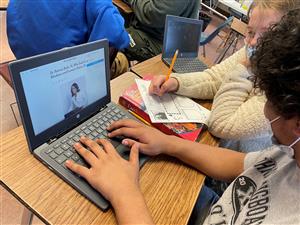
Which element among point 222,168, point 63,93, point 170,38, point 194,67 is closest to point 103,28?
point 170,38

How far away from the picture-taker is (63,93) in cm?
70

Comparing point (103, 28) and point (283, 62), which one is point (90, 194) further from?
point (103, 28)

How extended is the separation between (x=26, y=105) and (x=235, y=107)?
25.5 inches

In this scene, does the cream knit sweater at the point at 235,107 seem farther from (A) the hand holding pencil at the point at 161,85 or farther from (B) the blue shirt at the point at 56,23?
(B) the blue shirt at the point at 56,23

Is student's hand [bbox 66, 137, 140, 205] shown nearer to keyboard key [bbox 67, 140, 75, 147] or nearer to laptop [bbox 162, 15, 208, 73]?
keyboard key [bbox 67, 140, 75, 147]

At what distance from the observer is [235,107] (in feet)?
3.18

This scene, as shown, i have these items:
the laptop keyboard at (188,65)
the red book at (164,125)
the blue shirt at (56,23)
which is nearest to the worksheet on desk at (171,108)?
the red book at (164,125)

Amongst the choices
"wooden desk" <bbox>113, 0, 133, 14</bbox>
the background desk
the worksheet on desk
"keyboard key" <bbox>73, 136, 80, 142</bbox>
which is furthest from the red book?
the background desk

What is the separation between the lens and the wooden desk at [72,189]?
0.60 m

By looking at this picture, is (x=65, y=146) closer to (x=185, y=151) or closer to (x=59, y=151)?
(x=59, y=151)

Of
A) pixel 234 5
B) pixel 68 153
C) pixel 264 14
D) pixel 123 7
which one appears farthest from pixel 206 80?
pixel 234 5

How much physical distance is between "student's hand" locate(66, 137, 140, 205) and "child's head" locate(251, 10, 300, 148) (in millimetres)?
333

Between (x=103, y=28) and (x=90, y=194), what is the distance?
0.90m

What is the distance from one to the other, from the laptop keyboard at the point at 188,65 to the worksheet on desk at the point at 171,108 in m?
0.32
